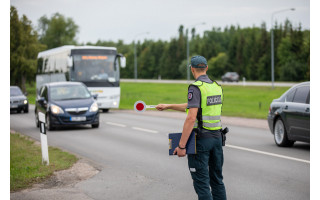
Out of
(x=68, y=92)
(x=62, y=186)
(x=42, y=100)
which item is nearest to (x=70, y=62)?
(x=68, y=92)

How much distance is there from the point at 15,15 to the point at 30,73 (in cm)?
762

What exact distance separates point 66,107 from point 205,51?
101424 mm

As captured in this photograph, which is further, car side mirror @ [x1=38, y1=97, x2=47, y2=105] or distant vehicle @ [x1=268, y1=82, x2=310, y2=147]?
car side mirror @ [x1=38, y1=97, x2=47, y2=105]

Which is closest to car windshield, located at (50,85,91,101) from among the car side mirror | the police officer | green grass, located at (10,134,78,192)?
the car side mirror

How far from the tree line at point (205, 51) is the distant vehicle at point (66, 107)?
4761cm

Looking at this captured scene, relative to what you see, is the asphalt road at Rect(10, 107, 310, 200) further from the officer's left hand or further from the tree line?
the tree line

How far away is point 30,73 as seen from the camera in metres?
69.6

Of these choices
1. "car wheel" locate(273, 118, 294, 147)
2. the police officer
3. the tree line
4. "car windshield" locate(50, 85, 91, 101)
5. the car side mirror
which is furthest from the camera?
the tree line

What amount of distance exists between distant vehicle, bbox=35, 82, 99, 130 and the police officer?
537 inches

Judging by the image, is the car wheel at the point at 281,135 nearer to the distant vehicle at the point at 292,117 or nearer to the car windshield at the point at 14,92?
the distant vehicle at the point at 292,117

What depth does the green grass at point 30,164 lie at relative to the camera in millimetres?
9469

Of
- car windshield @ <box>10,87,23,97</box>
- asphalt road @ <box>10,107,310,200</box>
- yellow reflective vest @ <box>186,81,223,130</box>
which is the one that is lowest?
asphalt road @ <box>10,107,310,200</box>

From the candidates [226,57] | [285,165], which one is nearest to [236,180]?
[285,165]

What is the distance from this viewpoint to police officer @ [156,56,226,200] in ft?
19.0
